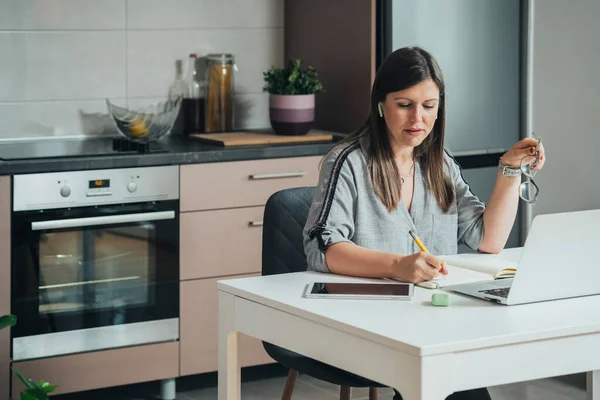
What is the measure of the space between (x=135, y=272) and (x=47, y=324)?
350mm

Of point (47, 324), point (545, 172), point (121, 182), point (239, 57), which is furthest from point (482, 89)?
point (47, 324)

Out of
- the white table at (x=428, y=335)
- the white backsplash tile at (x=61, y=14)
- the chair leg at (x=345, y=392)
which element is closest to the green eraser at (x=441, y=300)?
the white table at (x=428, y=335)

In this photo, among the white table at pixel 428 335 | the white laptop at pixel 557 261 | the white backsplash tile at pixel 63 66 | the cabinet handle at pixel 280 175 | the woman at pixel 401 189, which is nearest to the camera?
the white table at pixel 428 335

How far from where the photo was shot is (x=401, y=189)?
2.61 meters

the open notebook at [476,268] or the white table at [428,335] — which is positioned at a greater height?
the open notebook at [476,268]

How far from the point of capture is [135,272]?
358 cm

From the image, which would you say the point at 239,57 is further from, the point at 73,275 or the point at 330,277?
the point at 330,277

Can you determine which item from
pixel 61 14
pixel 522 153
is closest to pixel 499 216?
pixel 522 153

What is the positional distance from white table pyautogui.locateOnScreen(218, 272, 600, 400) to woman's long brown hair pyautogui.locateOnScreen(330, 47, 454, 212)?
1.48 ft

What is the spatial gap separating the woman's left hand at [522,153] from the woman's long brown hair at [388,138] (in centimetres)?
20

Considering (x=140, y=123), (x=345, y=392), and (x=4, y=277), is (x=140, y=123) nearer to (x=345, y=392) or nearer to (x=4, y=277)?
(x=4, y=277)

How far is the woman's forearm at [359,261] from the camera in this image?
2.30m

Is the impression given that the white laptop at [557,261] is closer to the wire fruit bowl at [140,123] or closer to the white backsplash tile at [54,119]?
the wire fruit bowl at [140,123]

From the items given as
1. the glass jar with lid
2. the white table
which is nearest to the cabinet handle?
the glass jar with lid
